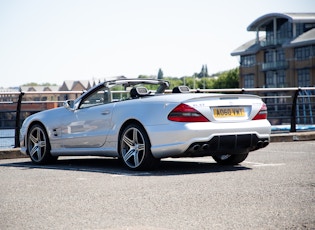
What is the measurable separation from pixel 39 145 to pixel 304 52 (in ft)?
248

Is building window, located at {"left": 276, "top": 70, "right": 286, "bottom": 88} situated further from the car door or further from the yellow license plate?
the yellow license plate

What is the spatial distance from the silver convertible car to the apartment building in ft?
232

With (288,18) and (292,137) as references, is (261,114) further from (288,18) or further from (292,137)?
(288,18)

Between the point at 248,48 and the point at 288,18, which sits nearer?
the point at 288,18

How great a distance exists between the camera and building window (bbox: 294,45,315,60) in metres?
81.0

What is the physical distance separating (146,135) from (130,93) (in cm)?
110

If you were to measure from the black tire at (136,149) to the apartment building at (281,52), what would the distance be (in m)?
71.7

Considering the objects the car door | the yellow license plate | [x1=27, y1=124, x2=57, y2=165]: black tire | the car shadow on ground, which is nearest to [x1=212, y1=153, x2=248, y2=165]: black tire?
the car shadow on ground

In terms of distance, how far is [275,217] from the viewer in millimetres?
5262

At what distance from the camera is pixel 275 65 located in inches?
3467

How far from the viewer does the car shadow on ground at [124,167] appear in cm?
879

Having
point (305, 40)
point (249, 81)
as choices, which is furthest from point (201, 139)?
point (249, 81)

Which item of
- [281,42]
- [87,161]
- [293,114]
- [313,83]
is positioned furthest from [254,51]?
[87,161]

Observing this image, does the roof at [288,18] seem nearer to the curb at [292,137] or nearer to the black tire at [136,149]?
the curb at [292,137]
